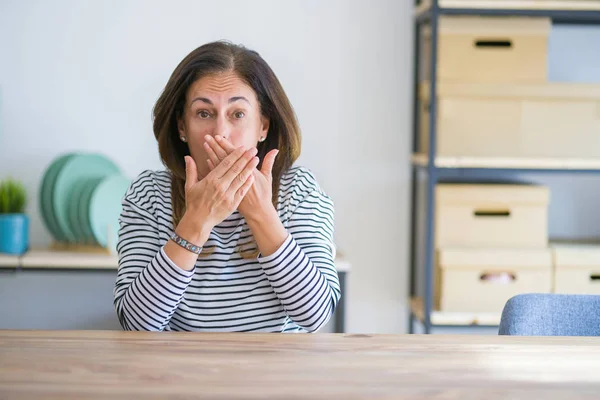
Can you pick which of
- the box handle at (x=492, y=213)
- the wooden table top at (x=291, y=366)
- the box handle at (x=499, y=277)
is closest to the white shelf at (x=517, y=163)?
the box handle at (x=492, y=213)

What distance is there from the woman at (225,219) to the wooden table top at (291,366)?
0.21m

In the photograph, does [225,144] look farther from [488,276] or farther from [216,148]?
[488,276]

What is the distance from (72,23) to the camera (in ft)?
9.03

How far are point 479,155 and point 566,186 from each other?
0.51m

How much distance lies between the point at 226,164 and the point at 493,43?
160 centimetres

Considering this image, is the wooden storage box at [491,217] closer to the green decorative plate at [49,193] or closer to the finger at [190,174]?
the green decorative plate at [49,193]

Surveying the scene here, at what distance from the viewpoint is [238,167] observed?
140 cm

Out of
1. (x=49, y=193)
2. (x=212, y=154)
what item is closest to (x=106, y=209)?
(x=49, y=193)

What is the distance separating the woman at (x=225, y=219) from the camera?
1.38 meters

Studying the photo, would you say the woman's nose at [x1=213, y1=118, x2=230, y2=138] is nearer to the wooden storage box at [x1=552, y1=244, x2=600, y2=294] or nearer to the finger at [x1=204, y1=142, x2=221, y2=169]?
the finger at [x1=204, y1=142, x2=221, y2=169]

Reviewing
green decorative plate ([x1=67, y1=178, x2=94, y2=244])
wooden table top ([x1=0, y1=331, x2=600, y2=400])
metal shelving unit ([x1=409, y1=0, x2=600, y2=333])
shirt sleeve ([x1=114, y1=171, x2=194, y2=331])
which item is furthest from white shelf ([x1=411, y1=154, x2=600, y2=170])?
wooden table top ([x1=0, y1=331, x2=600, y2=400])

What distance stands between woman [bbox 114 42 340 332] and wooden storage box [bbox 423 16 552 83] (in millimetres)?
1133

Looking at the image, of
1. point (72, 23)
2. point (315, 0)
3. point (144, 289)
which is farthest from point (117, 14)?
point (144, 289)

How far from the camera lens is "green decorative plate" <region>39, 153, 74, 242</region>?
2604 mm
